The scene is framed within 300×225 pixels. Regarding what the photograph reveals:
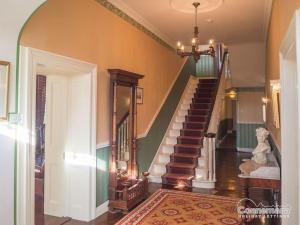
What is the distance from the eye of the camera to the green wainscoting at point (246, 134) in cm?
1018

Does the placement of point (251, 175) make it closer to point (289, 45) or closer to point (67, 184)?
point (289, 45)

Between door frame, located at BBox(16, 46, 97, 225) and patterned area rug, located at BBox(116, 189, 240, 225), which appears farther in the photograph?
patterned area rug, located at BBox(116, 189, 240, 225)

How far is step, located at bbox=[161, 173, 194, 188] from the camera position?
541 cm

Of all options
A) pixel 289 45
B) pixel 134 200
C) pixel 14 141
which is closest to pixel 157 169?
pixel 134 200

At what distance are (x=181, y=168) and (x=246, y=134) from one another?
5.46 metres

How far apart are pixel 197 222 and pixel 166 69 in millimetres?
4066

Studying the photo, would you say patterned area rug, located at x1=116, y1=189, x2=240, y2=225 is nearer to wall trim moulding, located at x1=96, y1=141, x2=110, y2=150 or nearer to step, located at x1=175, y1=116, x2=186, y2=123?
wall trim moulding, located at x1=96, y1=141, x2=110, y2=150

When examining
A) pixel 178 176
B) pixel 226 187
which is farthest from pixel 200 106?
pixel 226 187

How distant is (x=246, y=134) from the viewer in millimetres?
10312

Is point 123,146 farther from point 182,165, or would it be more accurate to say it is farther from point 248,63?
point 248,63

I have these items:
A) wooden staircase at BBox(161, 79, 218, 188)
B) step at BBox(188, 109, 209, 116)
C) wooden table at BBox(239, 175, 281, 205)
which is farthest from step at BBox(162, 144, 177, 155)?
wooden table at BBox(239, 175, 281, 205)

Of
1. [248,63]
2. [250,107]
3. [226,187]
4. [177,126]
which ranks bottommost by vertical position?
[226,187]

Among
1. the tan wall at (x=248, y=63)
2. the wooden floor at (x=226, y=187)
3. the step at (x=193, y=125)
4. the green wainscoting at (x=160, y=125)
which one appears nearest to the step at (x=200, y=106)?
the green wainscoting at (x=160, y=125)

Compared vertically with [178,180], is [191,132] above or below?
above
